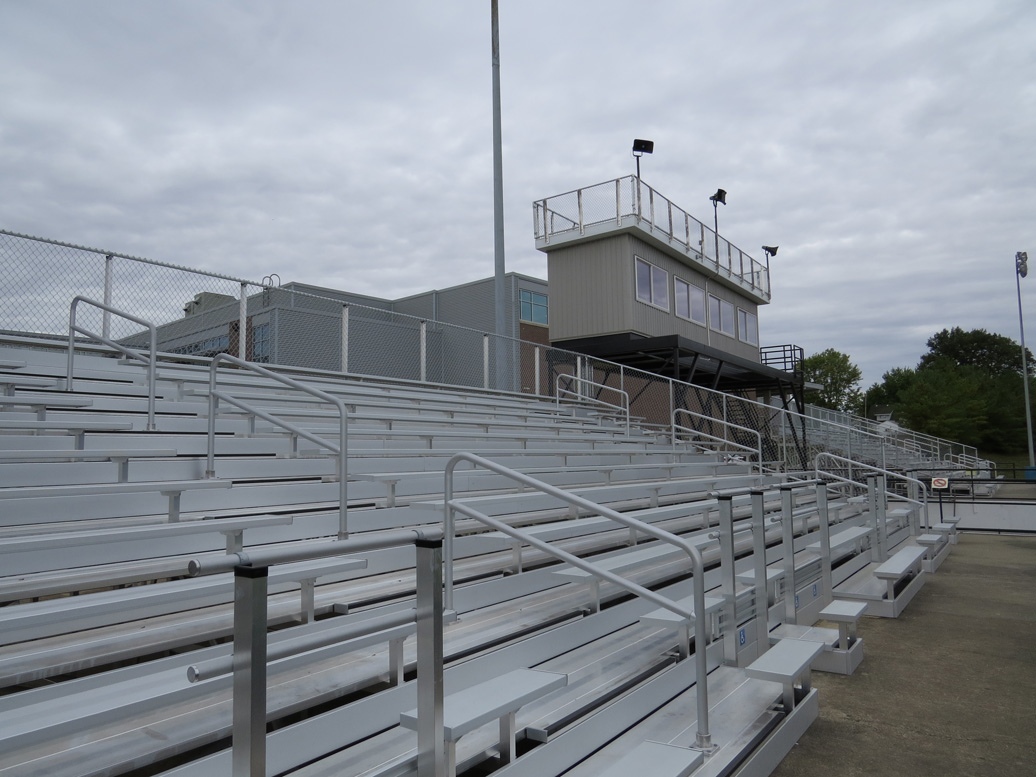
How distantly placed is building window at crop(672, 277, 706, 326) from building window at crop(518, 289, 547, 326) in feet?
24.6

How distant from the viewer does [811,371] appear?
67.7m

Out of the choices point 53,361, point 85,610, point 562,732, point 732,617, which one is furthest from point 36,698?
point 53,361

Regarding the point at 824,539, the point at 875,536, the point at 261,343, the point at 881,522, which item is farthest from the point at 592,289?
the point at 824,539

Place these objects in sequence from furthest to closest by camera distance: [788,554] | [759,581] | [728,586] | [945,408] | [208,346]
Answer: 1. [945,408]
2. [208,346]
3. [788,554]
4. [759,581]
5. [728,586]

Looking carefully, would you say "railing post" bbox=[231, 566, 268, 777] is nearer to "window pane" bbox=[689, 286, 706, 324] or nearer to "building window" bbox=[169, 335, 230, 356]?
"building window" bbox=[169, 335, 230, 356]

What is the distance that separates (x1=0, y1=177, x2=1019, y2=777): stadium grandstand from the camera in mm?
2350

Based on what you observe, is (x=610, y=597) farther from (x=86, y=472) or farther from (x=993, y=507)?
(x=993, y=507)

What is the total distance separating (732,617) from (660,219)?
14.5 meters

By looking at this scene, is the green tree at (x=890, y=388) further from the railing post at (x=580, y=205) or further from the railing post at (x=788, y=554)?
the railing post at (x=788, y=554)

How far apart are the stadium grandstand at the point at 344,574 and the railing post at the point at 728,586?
0.06 feet

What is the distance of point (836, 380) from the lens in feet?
220

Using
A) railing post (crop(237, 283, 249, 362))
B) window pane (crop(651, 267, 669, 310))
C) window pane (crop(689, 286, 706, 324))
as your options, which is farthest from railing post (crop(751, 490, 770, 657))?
window pane (crop(689, 286, 706, 324))

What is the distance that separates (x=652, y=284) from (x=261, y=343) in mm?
10398

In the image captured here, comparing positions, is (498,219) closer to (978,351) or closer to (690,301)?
(690,301)
